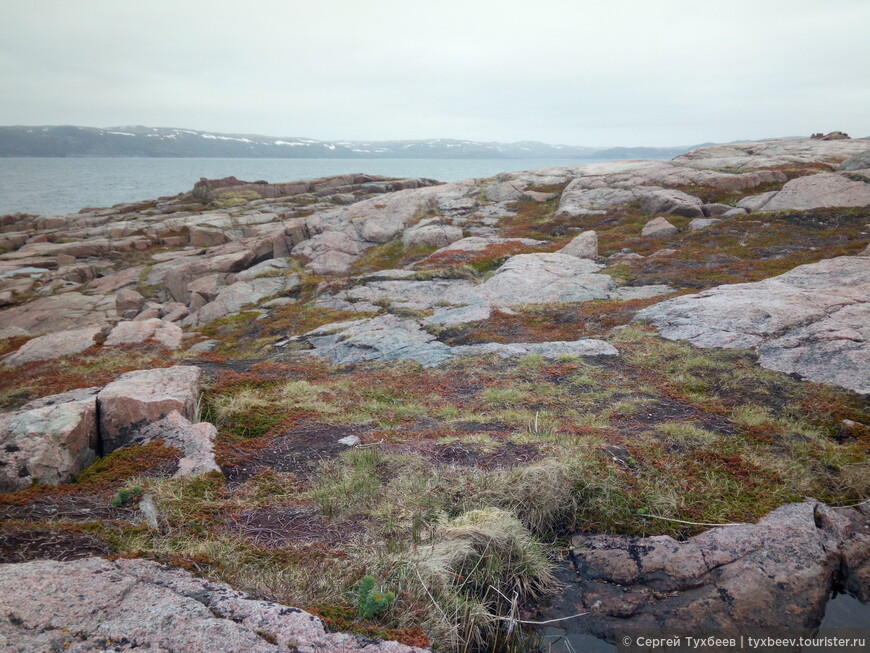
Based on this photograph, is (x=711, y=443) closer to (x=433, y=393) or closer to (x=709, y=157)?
(x=433, y=393)

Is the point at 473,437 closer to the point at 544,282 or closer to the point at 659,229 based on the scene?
the point at 544,282

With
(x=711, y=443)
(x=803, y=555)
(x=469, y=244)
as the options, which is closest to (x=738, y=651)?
(x=803, y=555)

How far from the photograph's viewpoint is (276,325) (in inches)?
1003

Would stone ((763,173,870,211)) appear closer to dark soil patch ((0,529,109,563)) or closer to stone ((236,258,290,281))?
stone ((236,258,290,281))

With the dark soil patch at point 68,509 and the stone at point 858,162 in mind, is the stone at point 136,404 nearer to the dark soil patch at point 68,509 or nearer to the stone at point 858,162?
the dark soil patch at point 68,509

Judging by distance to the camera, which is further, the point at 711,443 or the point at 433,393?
the point at 433,393

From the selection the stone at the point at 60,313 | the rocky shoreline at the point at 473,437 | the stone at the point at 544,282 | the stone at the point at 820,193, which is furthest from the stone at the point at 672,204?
the stone at the point at 60,313

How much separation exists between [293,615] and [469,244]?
1250 inches

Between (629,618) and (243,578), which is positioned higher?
(243,578)

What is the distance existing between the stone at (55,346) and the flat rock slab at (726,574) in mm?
24559

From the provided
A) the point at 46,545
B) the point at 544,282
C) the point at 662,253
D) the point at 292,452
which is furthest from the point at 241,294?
the point at 46,545

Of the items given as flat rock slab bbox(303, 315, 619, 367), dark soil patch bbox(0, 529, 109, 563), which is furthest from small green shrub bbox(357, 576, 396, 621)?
flat rock slab bbox(303, 315, 619, 367)

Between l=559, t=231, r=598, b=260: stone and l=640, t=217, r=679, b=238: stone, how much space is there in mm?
4829

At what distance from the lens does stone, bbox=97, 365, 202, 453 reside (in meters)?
10.3
